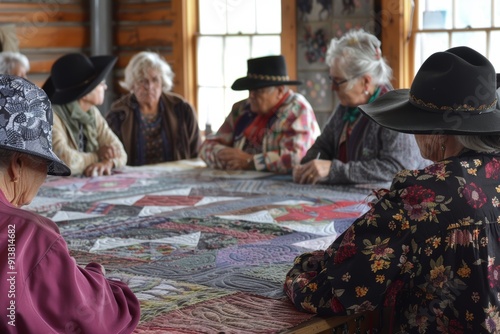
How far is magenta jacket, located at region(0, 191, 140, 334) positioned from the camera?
1.87 meters

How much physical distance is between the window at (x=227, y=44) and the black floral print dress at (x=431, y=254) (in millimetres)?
4823

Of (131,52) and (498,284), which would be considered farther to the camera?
(131,52)

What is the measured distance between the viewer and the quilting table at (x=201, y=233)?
8.32 feet

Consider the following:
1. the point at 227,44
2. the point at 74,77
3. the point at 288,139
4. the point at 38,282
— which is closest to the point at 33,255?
the point at 38,282

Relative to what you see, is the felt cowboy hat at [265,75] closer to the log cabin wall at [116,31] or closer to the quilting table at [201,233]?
the quilting table at [201,233]

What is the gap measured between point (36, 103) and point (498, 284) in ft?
4.41

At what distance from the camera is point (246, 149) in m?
5.36

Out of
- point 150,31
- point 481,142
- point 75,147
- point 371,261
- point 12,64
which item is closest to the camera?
point 371,261

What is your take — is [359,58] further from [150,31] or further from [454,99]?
[150,31]

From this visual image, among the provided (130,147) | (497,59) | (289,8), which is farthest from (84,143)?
(497,59)

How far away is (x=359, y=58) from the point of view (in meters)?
4.69

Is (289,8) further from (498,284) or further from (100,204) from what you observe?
(498,284)

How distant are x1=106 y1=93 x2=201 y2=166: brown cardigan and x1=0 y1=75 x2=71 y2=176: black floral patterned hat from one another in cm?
416

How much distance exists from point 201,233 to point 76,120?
2117 mm
